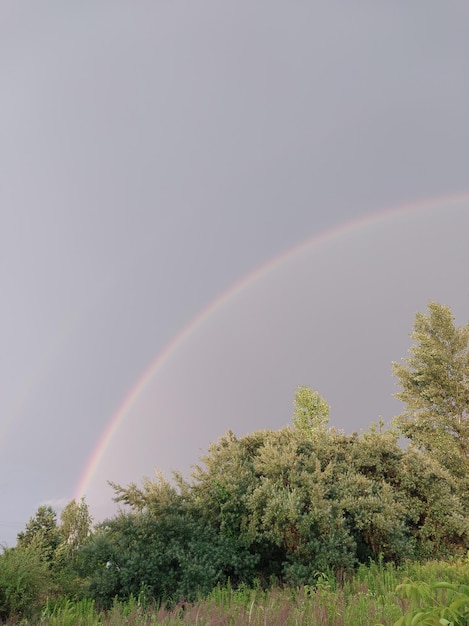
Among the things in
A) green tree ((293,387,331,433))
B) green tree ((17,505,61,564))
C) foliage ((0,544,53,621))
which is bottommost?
foliage ((0,544,53,621))

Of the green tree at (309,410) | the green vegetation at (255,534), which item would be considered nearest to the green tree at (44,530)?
the green vegetation at (255,534)

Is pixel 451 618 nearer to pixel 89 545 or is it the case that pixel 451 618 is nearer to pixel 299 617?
pixel 299 617

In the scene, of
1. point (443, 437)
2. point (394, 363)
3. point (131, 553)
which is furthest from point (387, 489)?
point (394, 363)

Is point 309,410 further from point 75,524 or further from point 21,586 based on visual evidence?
point 21,586

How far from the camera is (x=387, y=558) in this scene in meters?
12.8

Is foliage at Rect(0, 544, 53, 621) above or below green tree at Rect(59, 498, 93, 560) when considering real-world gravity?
below

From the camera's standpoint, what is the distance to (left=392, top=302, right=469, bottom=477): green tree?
1099 inches

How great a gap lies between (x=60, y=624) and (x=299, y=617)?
10.7 ft

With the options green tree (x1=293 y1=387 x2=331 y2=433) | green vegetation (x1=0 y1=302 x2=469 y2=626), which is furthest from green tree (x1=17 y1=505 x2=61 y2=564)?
green tree (x1=293 y1=387 x2=331 y2=433)

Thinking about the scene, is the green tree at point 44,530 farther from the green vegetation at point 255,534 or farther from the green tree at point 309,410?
the green tree at point 309,410

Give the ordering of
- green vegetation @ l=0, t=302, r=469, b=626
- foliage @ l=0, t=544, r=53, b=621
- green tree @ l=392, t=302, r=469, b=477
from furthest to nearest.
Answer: green tree @ l=392, t=302, r=469, b=477 < green vegetation @ l=0, t=302, r=469, b=626 < foliage @ l=0, t=544, r=53, b=621

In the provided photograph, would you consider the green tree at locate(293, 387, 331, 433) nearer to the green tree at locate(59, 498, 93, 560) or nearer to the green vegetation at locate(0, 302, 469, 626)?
the green vegetation at locate(0, 302, 469, 626)

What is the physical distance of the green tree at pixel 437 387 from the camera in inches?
1099

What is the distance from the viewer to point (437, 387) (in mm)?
29250
